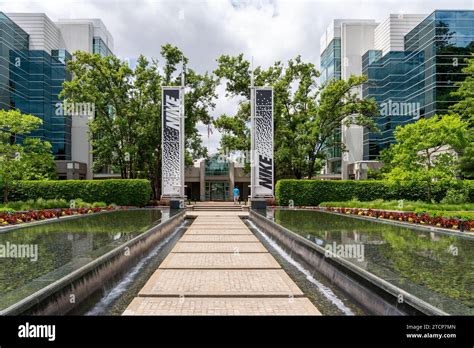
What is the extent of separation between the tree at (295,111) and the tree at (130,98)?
2.74m

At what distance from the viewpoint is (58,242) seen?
9.89 meters

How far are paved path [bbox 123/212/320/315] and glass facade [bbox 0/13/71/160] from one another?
4435 centimetres

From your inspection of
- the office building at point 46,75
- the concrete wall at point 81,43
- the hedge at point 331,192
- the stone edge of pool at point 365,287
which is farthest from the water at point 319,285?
the concrete wall at point 81,43

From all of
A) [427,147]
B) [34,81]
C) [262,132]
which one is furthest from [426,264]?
[34,81]

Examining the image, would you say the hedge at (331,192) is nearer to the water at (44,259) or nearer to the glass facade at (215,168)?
the glass facade at (215,168)

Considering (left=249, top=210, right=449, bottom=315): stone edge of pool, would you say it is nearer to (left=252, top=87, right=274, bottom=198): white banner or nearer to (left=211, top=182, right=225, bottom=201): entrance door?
(left=252, top=87, right=274, bottom=198): white banner

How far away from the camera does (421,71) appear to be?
45.4 meters

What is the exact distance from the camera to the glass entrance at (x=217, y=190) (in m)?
52.7

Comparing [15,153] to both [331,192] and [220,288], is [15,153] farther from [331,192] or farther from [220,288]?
[220,288]

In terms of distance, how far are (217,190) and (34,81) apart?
28.4 meters

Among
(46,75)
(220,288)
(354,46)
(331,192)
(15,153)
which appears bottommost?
(220,288)

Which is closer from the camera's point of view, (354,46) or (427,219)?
(427,219)

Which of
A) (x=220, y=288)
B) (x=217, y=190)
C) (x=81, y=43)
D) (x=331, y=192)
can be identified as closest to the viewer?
(x=220, y=288)
